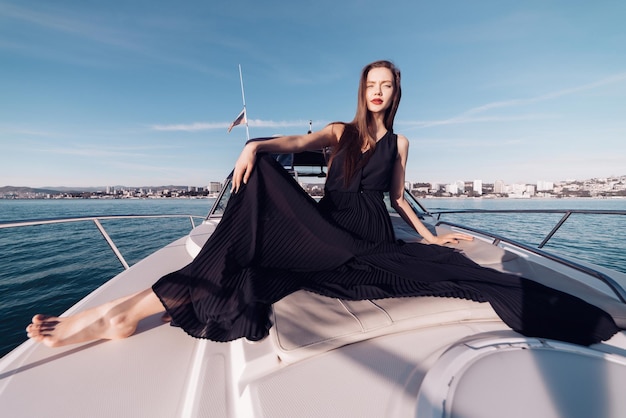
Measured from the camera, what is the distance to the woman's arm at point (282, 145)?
132 centimetres

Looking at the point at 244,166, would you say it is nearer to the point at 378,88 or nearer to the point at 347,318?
the point at 347,318

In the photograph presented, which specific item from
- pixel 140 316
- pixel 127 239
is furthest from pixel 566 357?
pixel 127 239

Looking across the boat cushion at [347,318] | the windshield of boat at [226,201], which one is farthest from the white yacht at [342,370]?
the windshield of boat at [226,201]

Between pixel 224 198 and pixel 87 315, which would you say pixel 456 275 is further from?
pixel 224 198

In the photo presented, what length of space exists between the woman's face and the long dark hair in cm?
3

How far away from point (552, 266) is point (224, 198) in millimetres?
3486

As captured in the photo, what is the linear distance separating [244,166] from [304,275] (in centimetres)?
61

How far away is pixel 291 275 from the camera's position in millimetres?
1262

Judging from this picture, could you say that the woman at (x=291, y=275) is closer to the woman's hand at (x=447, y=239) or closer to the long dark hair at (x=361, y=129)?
the long dark hair at (x=361, y=129)

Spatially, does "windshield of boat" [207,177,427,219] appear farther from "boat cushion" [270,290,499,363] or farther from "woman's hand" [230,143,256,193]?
"boat cushion" [270,290,499,363]

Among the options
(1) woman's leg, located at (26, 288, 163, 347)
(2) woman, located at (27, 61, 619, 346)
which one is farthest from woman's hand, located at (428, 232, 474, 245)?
(1) woman's leg, located at (26, 288, 163, 347)

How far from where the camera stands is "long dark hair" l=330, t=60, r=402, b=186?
177 cm

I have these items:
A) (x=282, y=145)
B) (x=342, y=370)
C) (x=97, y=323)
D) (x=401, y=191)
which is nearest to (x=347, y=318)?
(x=342, y=370)

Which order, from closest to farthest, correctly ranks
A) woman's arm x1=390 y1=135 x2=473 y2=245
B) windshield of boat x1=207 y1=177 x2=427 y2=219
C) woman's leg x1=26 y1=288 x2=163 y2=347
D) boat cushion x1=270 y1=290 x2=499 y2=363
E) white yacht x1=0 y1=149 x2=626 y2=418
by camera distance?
white yacht x1=0 y1=149 x2=626 y2=418, boat cushion x1=270 y1=290 x2=499 y2=363, woman's leg x1=26 y1=288 x2=163 y2=347, woman's arm x1=390 y1=135 x2=473 y2=245, windshield of boat x1=207 y1=177 x2=427 y2=219
